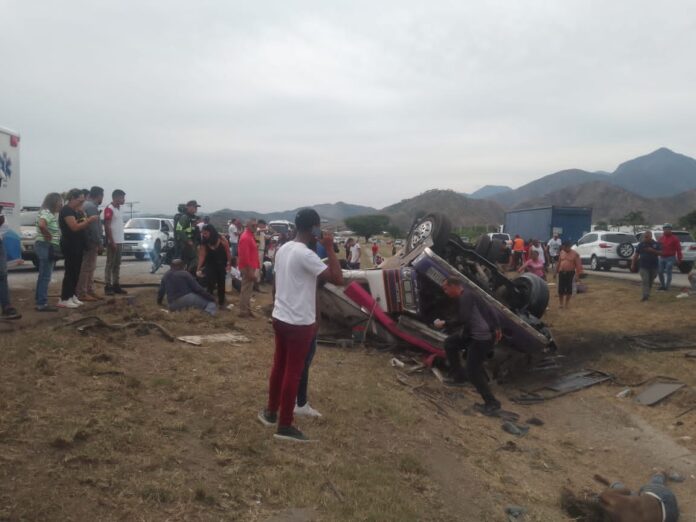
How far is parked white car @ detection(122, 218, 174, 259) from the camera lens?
19.8m

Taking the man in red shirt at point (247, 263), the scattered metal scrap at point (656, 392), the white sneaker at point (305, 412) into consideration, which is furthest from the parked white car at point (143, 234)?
the scattered metal scrap at point (656, 392)

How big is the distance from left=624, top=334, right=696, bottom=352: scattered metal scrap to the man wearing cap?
7825mm

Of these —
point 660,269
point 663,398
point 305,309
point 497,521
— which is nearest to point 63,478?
point 305,309

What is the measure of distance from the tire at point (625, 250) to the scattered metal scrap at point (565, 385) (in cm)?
1440

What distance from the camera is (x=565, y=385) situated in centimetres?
839

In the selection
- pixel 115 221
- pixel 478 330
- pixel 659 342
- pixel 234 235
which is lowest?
pixel 659 342

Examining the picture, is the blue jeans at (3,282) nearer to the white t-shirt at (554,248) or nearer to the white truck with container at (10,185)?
the white truck with container at (10,185)

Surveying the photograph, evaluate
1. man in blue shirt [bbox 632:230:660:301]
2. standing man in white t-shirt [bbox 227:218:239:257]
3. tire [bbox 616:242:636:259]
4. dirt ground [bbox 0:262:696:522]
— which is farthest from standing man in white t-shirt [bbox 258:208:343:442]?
tire [bbox 616:242:636:259]

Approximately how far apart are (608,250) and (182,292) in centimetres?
1824

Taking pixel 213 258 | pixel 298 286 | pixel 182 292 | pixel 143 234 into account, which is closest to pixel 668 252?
pixel 213 258

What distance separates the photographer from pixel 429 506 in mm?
3926

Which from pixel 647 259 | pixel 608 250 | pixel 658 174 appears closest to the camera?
pixel 647 259

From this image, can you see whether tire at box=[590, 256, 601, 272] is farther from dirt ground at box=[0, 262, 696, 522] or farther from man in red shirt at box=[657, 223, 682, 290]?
dirt ground at box=[0, 262, 696, 522]

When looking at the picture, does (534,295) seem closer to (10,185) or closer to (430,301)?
(430,301)
